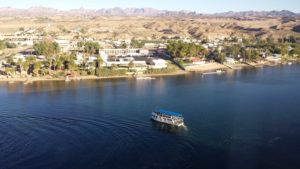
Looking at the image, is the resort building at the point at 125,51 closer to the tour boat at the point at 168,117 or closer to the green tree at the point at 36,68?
the green tree at the point at 36,68

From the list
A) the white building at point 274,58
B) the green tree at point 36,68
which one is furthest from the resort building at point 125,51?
the white building at point 274,58

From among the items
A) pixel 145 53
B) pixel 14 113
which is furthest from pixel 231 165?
pixel 145 53

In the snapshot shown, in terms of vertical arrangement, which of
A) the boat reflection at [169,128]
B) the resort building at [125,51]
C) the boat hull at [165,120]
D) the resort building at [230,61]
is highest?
the resort building at [125,51]

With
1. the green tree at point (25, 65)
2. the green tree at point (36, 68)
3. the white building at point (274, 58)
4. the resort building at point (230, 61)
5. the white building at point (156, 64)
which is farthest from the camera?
the white building at point (274, 58)

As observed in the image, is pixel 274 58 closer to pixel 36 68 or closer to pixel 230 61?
pixel 230 61

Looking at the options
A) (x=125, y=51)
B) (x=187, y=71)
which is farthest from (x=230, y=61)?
(x=125, y=51)

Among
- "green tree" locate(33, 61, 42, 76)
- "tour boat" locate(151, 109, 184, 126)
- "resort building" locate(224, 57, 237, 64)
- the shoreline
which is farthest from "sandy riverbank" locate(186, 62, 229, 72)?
"tour boat" locate(151, 109, 184, 126)

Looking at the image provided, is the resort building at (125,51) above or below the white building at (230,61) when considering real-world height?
above
